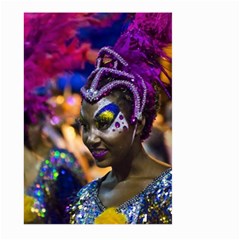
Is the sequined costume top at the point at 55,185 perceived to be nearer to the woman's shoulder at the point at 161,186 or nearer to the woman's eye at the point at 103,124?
the woman's eye at the point at 103,124

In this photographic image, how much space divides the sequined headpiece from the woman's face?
0.14ft

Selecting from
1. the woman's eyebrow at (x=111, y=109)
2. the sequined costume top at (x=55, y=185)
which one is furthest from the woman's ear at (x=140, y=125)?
the sequined costume top at (x=55, y=185)

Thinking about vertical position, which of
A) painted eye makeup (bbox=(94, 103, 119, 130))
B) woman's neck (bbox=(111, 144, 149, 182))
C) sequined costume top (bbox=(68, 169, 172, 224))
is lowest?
sequined costume top (bbox=(68, 169, 172, 224))

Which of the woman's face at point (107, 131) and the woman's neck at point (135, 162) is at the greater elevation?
the woman's face at point (107, 131)

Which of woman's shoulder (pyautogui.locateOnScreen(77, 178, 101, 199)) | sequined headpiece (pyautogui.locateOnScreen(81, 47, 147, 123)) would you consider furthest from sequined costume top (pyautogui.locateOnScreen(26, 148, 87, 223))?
sequined headpiece (pyautogui.locateOnScreen(81, 47, 147, 123))

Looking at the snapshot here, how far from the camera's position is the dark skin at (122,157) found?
2.64 meters

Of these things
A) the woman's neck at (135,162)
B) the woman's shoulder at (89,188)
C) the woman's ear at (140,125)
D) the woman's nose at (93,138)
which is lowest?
the woman's shoulder at (89,188)

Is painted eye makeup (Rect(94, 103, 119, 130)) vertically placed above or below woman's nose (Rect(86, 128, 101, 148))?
above

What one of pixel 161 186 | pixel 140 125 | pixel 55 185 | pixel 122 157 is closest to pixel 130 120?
Answer: pixel 140 125

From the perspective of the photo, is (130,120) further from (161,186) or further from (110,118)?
(161,186)

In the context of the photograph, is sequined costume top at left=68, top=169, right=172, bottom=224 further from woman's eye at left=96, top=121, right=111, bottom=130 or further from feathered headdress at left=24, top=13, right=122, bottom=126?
feathered headdress at left=24, top=13, right=122, bottom=126

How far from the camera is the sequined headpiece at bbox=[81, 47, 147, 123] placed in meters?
2.63
